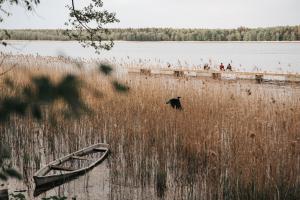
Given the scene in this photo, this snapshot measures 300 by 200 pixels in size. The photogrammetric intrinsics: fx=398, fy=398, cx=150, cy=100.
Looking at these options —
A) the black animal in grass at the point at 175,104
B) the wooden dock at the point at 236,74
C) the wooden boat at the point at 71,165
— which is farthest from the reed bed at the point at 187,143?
the wooden dock at the point at 236,74

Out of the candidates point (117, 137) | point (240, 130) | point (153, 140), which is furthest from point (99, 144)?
point (240, 130)

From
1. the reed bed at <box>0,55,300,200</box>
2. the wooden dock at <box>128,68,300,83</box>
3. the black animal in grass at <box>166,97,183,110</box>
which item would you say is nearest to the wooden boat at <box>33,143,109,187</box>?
the reed bed at <box>0,55,300,200</box>

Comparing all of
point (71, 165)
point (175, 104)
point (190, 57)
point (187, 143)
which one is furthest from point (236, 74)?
point (190, 57)

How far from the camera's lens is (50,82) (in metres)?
1.04

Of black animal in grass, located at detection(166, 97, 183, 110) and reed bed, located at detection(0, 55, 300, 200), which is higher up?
black animal in grass, located at detection(166, 97, 183, 110)

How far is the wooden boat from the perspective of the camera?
511 cm

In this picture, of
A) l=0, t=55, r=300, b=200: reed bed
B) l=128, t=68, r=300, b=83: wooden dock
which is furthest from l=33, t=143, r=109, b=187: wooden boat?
l=128, t=68, r=300, b=83: wooden dock

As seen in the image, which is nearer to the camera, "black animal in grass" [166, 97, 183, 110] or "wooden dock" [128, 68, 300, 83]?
"black animal in grass" [166, 97, 183, 110]

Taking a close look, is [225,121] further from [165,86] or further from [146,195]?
[165,86]

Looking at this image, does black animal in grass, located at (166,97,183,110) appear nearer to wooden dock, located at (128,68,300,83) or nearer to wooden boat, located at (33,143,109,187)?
wooden boat, located at (33,143,109,187)

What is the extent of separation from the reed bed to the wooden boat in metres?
0.21

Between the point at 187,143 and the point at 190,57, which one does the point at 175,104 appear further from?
the point at 190,57

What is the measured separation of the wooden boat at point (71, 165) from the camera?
16.8ft

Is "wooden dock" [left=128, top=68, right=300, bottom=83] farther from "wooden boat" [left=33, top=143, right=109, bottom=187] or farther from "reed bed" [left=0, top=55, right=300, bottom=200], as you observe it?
"wooden boat" [left=33, top=143, right=109, bottom=187]
